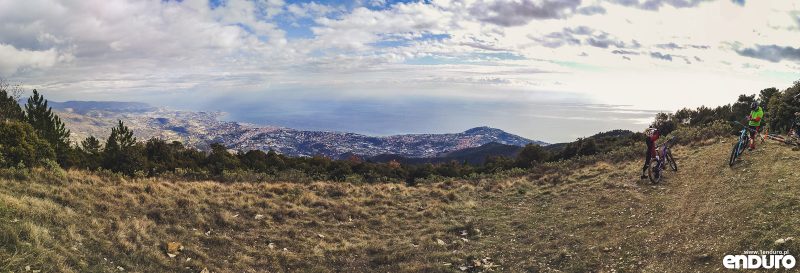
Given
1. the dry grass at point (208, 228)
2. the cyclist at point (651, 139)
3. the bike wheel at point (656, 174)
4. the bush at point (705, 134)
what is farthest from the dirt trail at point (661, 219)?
the bush at point (705, 134)

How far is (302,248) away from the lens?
12.6 metres

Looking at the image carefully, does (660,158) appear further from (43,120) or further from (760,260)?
(43,120)

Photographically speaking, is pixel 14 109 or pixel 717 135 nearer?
pixel 717 135

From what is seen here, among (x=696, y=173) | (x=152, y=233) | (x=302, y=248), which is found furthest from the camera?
(x=696, y=173)

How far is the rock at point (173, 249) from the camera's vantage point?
1072cm

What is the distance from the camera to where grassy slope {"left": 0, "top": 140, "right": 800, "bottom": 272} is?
9.06 meters

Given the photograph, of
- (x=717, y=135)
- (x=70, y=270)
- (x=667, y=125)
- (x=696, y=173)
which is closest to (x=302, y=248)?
(x=70, y=270)

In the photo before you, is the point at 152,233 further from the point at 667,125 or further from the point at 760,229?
the point at 667,125

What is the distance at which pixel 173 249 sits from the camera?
35.7 feet

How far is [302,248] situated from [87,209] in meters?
6.51

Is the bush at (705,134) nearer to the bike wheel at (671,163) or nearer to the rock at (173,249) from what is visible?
the bike wheel at (671,163)

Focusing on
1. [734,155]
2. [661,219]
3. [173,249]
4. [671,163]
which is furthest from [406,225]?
[734,155]

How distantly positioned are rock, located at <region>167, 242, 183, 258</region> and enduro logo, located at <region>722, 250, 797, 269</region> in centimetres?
1255

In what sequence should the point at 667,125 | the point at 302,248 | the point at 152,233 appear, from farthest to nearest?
1. the point at 667,125
2. the point at 302,248
3. the point at 152,233
